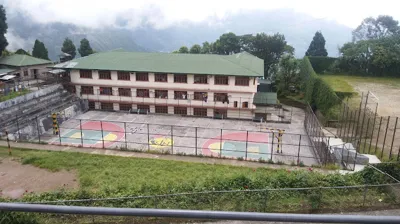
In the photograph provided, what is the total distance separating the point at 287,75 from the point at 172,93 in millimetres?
21658

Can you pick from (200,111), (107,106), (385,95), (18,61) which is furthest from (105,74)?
(385,95)

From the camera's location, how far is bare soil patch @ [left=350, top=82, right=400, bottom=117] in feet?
114

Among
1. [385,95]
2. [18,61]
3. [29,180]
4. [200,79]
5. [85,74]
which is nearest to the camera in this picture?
[29,180]

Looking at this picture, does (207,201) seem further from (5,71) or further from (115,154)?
(5,71)

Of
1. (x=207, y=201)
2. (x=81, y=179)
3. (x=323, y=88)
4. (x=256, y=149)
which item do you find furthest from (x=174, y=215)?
(x=323, y=88)

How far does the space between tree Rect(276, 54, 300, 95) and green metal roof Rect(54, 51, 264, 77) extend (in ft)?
27.0

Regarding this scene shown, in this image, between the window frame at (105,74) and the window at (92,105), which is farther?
the window at (92,105)

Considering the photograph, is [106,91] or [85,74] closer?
[106,91]

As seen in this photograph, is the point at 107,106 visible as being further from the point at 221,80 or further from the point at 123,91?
the point at 221,80

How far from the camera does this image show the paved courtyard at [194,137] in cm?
2709

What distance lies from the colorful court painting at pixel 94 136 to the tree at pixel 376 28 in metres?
70.6

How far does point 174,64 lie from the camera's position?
4159 cm

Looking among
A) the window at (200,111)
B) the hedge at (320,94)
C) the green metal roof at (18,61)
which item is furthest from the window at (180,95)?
the green metal roof at (18,61)

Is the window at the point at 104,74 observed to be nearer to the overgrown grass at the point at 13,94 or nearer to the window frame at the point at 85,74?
the window frame at the point at 85,74
